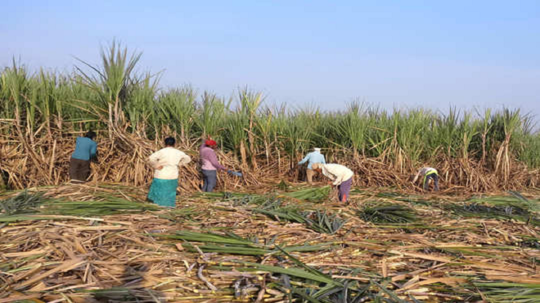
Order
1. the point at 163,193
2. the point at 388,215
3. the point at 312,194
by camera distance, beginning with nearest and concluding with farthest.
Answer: the point at 388,215
the point at 163,193
the point at 312,194

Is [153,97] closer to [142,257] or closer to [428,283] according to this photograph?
[142,257]

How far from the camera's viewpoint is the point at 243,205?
5.05 meters

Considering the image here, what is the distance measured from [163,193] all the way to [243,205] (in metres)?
1.15

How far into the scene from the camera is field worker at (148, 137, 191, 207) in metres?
5.47

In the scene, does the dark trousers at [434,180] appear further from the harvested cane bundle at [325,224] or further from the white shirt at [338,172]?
the harvested cane bundle at [325,224]

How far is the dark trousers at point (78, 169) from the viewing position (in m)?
7.03

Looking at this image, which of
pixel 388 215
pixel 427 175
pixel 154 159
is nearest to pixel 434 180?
pixel 427 175

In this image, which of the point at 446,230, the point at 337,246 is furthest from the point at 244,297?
the point at 446,230

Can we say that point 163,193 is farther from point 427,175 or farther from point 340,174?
point 427,175

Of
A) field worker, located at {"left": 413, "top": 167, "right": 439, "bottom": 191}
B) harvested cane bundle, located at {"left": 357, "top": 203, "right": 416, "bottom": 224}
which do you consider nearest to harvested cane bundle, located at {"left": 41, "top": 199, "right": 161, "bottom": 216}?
harvested cane bundle, located at {"left": 357, "top": 203, "right": 416, "bottom": 224}

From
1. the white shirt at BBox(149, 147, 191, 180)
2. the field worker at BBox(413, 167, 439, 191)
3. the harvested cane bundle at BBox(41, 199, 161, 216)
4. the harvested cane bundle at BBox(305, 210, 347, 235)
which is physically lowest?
the harvested cane bundle at BBox(305, 210, 347, 235)

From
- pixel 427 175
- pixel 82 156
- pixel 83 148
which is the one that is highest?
pixel 83 148

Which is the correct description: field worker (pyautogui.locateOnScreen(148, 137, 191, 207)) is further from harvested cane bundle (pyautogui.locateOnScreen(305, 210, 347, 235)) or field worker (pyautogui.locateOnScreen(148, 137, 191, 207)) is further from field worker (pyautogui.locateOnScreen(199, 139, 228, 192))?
harvested cane bundle (pyautogui.locateOnScreen(305, 210, 347, 235))

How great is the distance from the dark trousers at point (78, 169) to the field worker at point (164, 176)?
7.15ft
